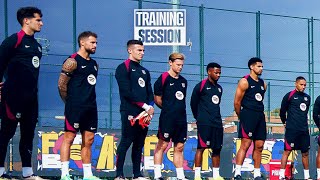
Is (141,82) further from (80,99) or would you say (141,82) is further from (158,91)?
(80,99)

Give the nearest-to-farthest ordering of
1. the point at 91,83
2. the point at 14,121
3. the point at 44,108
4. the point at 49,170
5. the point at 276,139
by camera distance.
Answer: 1. the point at 14,121
2. the point at 91,83
3. the point at 49,170
4. the point at 44,108
5. the point at 276,139

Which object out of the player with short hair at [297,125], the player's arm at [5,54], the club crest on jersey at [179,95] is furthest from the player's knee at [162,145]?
the player with short hair at [297,125]

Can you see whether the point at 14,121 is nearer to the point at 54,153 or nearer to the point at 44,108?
the point at 54,153

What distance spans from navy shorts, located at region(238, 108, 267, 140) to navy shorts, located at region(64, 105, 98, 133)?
12.4ft

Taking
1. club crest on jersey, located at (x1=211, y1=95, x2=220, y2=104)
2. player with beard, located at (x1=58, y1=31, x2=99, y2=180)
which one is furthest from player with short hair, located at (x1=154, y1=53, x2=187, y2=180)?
player with beard, located at (x1=58, y1=31, x2=99, y2=180)

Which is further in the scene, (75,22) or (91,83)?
(75,22)

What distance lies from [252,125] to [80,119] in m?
4.09

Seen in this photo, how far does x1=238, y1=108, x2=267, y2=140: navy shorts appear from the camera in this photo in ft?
42.6

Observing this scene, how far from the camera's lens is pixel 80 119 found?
10.0 m

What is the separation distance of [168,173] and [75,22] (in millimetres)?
4670

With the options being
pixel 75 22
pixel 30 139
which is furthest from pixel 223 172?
pixel 30 139

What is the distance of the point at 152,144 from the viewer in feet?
57.1

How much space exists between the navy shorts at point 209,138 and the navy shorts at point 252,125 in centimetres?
63

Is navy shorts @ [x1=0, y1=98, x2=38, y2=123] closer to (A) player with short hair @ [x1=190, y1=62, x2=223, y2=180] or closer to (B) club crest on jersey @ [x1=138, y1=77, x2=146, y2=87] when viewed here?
(B) club crest on jersey @ [x1=138, y1=77, x2=146, y2=87]
